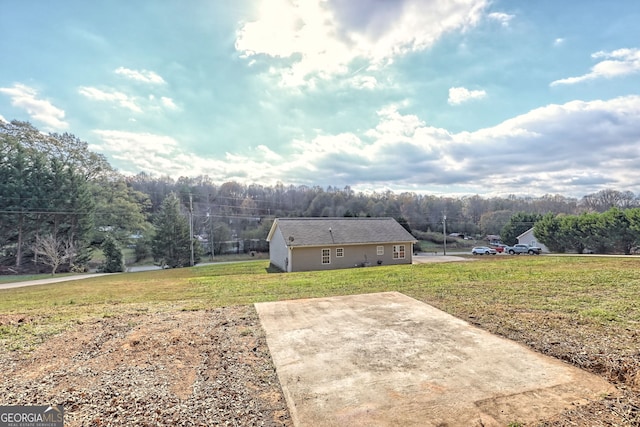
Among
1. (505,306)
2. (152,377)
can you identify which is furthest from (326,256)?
(152,377)

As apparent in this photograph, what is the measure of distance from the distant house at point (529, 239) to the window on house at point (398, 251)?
26519 millimetres

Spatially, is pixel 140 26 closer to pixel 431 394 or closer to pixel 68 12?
pixel 68 12

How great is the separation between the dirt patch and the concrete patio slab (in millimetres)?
439

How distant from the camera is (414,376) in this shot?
14.0 ft

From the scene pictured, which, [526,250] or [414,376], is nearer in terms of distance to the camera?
[414,376]

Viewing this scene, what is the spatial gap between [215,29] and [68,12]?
14.0 ft

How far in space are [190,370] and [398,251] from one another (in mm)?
21234

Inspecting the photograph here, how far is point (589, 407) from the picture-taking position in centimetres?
341

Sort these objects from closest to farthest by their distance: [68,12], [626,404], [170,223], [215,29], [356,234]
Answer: [626,404], [68,12], [215,29], [356,234], [170,223]

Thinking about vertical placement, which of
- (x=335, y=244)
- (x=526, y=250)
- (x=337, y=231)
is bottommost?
(x=526, y=250)

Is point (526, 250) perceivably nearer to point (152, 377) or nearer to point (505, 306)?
point (505, 306)

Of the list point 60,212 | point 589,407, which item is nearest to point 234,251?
point 60,212

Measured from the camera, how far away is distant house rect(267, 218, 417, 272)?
20.8 m

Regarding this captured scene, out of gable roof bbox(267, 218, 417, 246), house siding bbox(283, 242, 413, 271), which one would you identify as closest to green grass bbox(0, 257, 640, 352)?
house siding bbox(283, 242, 413, 271)
